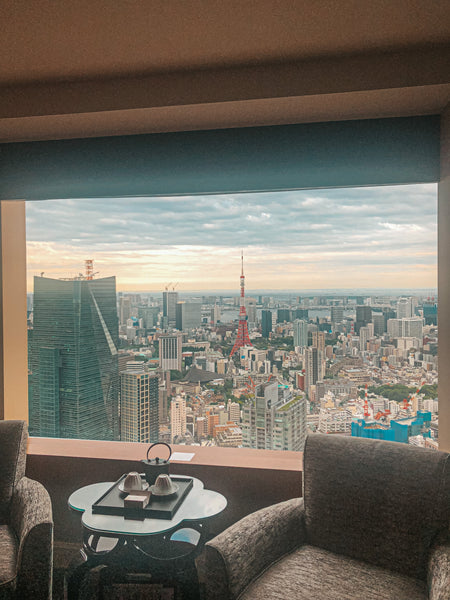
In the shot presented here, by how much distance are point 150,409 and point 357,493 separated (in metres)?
1.53

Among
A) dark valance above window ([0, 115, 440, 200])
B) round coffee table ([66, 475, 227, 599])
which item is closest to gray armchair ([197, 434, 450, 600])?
round coffee table ([66, 475, 227, 599])

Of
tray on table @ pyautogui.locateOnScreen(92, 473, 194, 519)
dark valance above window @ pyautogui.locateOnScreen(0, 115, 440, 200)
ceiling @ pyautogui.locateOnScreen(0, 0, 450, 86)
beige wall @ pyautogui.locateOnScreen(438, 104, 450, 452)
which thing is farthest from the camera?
dark valance above window @ pyautogui.locateOnScreen(0, 115, 440, 200)

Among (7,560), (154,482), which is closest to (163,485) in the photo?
(154,482)

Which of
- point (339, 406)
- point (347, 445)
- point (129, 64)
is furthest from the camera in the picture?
point (339, 406)

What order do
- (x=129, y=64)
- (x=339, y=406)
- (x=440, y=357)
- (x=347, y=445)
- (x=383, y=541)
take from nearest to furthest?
(x=383, y=541)
(x=347, y=445)
(x=129, y=64)
(x=440, y=357)
(x=339, y=406)

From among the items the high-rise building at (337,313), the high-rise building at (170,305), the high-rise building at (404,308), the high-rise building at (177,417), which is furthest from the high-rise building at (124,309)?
the high-rise building at (404,308)

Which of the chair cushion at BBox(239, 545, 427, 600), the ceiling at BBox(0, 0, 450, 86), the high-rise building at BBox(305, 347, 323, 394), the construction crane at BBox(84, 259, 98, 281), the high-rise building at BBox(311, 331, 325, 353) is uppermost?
the ceiling at BBox(0, 0, 450, 86)

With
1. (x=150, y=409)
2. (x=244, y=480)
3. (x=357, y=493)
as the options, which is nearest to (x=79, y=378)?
(x=150, y=409)

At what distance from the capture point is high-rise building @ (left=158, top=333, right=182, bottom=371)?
3.00 meters

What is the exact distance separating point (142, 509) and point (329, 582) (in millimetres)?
833

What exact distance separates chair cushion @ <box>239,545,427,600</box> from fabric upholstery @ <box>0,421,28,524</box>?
133 cm

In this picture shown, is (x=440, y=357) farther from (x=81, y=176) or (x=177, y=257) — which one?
(x=81, y=176)

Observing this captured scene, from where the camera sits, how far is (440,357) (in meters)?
2.51

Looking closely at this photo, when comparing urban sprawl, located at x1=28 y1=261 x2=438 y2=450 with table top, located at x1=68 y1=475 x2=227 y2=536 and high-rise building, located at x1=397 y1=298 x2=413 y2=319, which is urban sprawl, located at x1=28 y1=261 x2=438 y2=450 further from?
Answer: table top, located at x1=68 y1=475 x2=227 y2=536
